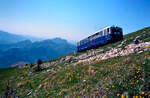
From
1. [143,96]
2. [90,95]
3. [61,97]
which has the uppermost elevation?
[143,96]

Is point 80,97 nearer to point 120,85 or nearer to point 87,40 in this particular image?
point 120,85

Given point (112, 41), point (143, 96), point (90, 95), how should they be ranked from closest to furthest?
point (143, 96) < point (90, 95) < point (112, 41)

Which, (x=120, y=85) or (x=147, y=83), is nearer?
(x=147, y=83)

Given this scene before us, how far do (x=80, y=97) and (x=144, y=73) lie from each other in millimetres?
4473

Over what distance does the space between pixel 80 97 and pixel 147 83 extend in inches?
158

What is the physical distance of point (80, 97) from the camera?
698 cm

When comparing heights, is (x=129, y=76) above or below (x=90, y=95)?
above

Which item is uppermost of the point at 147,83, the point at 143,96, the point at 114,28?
the point at 114,28

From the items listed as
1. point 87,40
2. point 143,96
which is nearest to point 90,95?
point 143,96

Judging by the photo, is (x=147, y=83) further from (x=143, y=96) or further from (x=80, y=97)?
(x=80, y=97)

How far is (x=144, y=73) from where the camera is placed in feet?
22.5

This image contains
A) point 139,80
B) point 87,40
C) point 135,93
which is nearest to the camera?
point 135,93

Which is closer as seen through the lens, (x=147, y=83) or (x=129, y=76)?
(x=147, y=83)

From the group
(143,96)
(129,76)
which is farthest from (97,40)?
(143,96)
